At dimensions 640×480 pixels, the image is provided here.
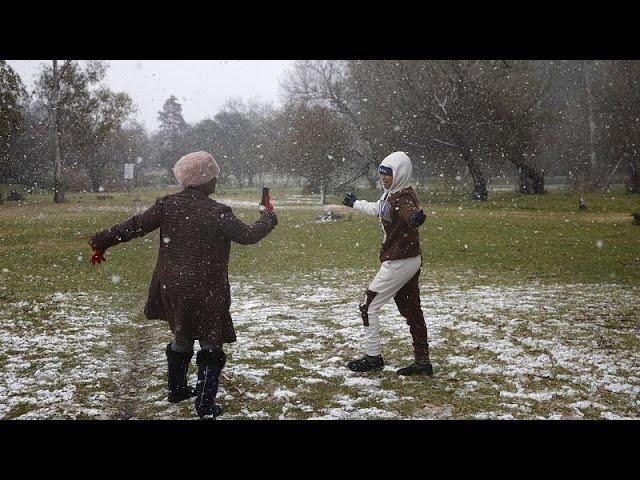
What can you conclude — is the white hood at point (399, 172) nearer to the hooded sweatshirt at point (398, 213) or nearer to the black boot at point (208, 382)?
the hooded sweatshirt at point (398, 213)

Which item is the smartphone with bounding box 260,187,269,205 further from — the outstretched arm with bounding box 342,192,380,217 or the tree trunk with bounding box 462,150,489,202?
the tree trunk with bounding box 462,150,489,202

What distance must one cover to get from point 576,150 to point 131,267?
39531 mm

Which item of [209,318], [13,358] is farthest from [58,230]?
[209,318]

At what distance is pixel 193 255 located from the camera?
4000mm

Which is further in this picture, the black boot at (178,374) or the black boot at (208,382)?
the black boot at (178,374)

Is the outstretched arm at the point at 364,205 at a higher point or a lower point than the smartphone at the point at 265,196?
lower

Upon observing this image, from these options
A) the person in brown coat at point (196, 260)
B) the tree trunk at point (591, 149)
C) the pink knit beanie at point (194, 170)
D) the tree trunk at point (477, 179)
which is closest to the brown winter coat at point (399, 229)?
the person in brown coat at point (196, 260)

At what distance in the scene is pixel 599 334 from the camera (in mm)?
6359

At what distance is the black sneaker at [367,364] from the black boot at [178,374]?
1457 millimetres

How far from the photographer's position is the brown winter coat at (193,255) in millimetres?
4000

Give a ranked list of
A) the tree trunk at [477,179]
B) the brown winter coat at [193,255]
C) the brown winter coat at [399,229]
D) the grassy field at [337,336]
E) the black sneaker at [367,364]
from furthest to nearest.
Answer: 1. the tree trunk at [477,179]
2. the black sneaker at [367,364]
3. the brown winter coat at [399,229]
4. the grassy field at [337,336]
5. the brown winter coat at [193,255]

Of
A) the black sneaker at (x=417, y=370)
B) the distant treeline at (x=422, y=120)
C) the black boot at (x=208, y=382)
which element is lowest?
the black sneaker at (x=417, y=370)

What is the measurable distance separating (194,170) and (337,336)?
2.97 m

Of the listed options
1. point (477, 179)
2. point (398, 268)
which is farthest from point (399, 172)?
point (477, 179)
